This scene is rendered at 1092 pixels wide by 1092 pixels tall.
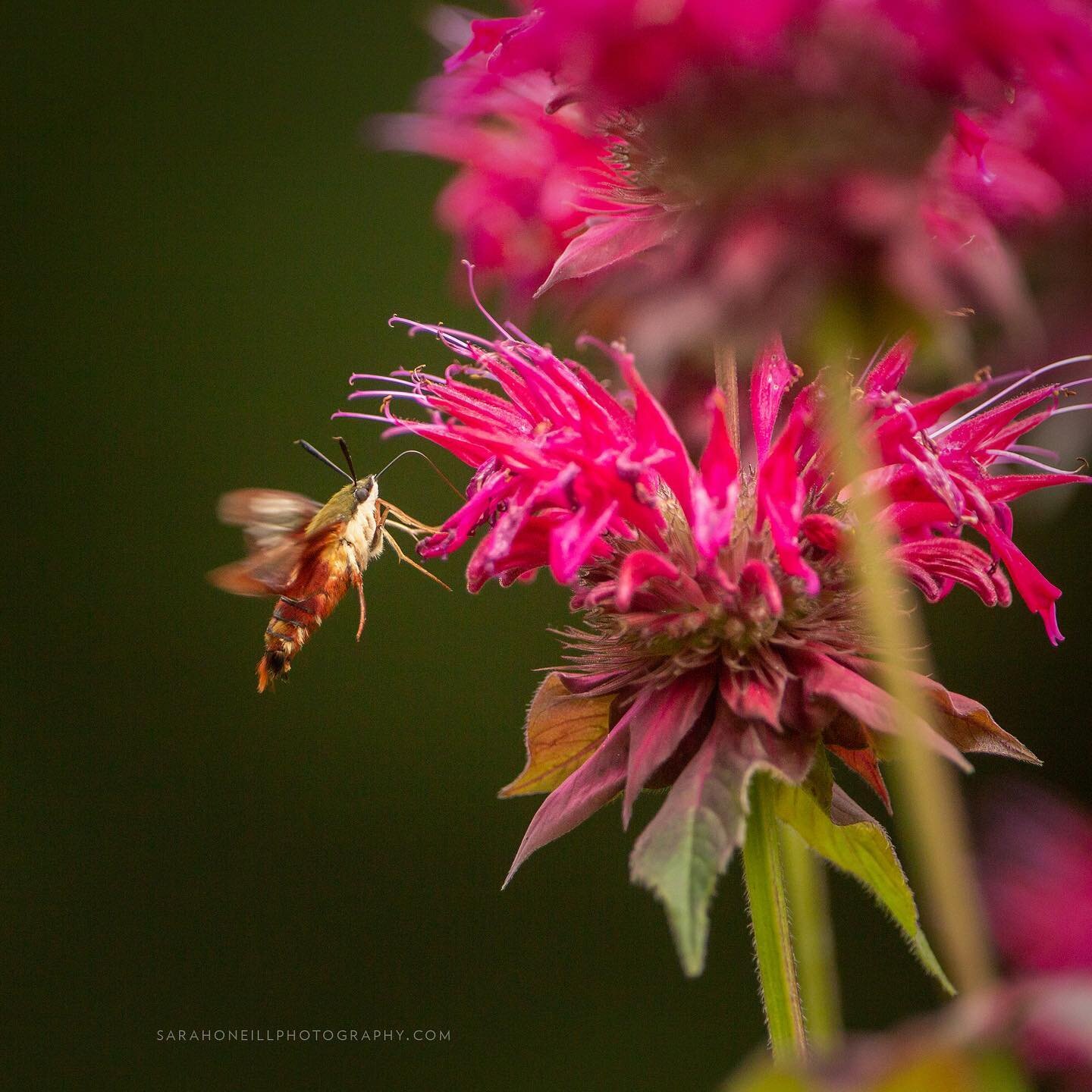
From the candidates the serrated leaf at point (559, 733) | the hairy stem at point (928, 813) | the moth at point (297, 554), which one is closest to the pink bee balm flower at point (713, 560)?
the serrated leaf at point (559, 733)

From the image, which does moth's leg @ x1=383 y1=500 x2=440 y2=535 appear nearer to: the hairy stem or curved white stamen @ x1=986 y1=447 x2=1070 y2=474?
curved white stamen @ x1=986 y1=447 x2=1070 y2=474

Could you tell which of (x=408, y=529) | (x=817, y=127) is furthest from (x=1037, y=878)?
(x=408, y=529)

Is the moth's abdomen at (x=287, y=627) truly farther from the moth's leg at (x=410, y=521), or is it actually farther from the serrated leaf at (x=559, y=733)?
the serrated leaf at (x=559, y=733)

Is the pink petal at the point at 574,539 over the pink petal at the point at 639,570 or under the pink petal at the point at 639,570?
over

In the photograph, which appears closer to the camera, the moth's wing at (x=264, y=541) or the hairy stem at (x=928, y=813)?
the hairy stem at (x=928, y=813)

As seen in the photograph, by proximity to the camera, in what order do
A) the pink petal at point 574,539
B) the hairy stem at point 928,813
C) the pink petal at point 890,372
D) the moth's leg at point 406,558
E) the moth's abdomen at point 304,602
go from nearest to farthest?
the hairy stem at point 928,813, the pink petal at point 574,539, the pink petal at point 890,372, the moth's leg at point 406,558, the moth's abdomen at point 304,602

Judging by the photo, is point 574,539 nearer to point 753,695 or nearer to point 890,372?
point 753,695
